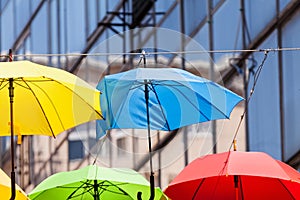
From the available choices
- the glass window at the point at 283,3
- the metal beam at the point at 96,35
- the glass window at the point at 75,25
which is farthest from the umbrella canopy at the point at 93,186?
the glass window at the point at 75,25

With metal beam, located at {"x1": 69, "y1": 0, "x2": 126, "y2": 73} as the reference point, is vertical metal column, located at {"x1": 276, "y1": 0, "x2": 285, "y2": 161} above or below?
below

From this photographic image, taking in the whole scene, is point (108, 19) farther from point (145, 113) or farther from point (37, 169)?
point (145, 113)

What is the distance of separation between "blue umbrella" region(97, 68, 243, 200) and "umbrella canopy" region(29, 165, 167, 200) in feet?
1.03

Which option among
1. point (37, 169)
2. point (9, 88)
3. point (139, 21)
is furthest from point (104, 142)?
point (37, 169)

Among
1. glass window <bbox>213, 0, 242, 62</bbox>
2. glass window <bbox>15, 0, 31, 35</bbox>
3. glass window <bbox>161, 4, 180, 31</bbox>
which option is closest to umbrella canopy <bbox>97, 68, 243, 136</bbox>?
glass window <bbox>213, 0, 242, 62</bbox>

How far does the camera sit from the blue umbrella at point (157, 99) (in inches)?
402

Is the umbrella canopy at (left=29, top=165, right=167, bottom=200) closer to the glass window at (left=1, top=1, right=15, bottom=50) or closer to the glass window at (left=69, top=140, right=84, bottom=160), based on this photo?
the glass window at (left=69, top=140, right=84, bottom=160)

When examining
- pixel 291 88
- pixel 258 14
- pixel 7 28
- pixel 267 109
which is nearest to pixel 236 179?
pixel 291 88

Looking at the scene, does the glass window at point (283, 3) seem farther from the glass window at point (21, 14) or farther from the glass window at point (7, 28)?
the glass window at point (7, 28)

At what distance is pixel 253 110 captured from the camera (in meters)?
14.7

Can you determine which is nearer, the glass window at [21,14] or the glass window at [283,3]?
the glass window at [283,3]

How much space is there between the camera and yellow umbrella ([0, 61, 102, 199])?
10.1 meters

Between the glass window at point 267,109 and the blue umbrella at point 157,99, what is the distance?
3.65 meters

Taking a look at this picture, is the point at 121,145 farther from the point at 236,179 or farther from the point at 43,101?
the point at 236,179
